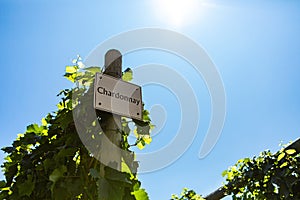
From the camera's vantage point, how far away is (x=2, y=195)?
101 centimetres

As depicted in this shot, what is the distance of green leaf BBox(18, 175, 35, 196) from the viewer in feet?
2.94

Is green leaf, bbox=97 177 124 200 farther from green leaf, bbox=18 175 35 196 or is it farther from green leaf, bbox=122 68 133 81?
green leaf, bbox=122 68 133 81

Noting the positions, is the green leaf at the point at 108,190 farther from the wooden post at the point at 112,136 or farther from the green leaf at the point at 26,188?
the green leaf at the point at 26,188

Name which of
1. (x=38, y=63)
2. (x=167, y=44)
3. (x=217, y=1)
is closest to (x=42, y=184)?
(x=167, y=44)

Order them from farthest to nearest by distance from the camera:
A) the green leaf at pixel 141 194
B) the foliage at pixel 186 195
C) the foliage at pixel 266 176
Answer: the foliage at pixel 186 195, the foliage at pixel 266 176, the green leaf at pixel 141 194

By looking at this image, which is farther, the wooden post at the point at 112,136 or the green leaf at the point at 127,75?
the green leaf at the point at 127,75

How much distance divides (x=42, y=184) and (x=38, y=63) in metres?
0.99

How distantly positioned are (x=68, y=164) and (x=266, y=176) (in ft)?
3.17

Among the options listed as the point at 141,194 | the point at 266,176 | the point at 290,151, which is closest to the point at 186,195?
the point at 266,176

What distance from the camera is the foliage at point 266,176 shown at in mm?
1304

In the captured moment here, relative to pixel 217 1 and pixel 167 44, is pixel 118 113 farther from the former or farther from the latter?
pixel 217 1

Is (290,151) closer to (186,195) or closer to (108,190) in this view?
(108,190)

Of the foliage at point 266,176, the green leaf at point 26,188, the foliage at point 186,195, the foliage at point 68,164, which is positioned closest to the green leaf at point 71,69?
the foliage at point 68,164

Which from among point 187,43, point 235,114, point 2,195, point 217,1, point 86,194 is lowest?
point 86,194
